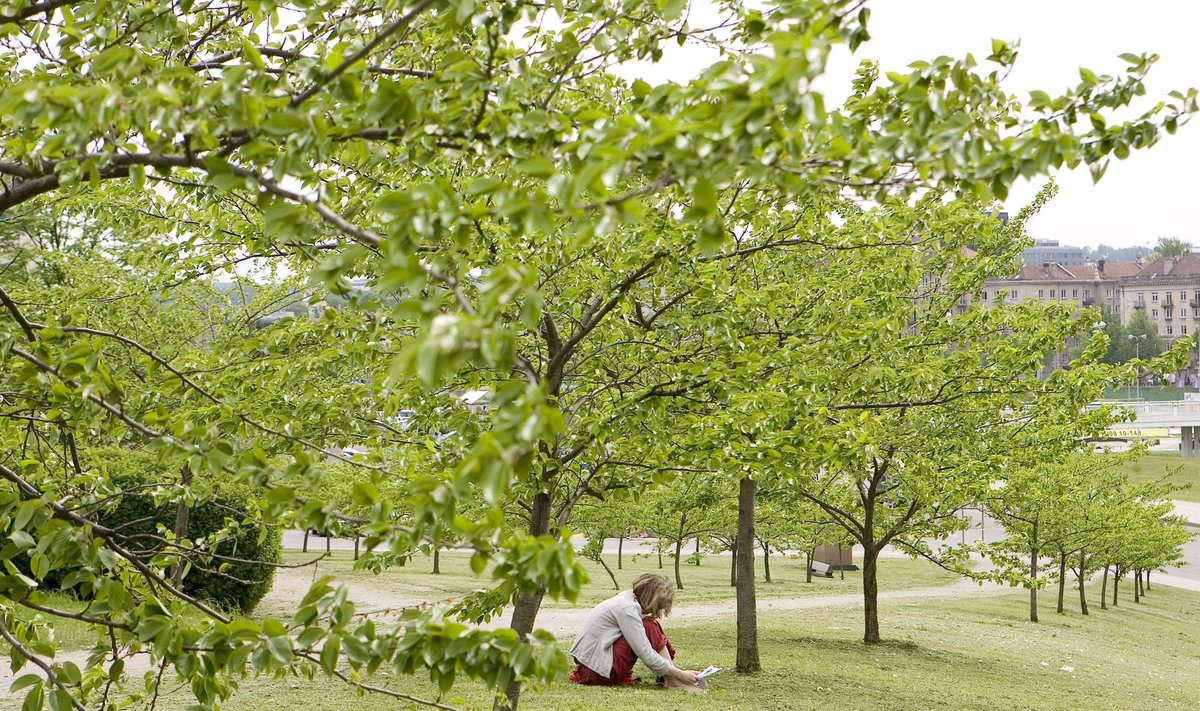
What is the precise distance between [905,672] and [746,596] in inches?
94.1

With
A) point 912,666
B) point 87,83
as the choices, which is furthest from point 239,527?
point 912,666

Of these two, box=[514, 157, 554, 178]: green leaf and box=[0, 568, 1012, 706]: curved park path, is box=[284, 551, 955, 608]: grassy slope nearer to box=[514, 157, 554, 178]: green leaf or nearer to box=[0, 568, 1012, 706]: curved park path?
box=[0, 568, 1012, 706]: curved park path

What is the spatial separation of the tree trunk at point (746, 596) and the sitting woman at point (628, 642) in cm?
170

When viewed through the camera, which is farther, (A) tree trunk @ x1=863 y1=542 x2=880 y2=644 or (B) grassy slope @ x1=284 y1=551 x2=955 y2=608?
(B) grassy slope @ x1=284 y1=551 x2=955 y2=608

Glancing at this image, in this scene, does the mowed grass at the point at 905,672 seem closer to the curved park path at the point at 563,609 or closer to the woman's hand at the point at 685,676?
the woman's hand at the point at 685,676

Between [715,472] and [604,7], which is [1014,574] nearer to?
[715,472]

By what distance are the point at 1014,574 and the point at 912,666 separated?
1620 mm

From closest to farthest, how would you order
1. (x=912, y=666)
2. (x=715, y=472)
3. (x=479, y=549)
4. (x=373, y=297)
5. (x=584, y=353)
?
(x=479, y=549), (x=373, y=297), (x=715, y=472), (x=584, y=353), (x=912, y=666)

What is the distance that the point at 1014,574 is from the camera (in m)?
12.3

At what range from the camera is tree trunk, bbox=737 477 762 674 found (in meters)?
10.6

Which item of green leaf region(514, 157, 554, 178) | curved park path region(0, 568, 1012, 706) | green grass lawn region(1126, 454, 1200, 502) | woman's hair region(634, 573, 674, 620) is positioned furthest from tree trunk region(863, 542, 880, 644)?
green grass lawn region(1126, 454, 1200, 502)

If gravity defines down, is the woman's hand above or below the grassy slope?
above

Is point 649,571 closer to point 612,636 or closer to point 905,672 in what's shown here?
point 905,672

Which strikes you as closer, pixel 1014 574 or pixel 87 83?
pixel 87 83
